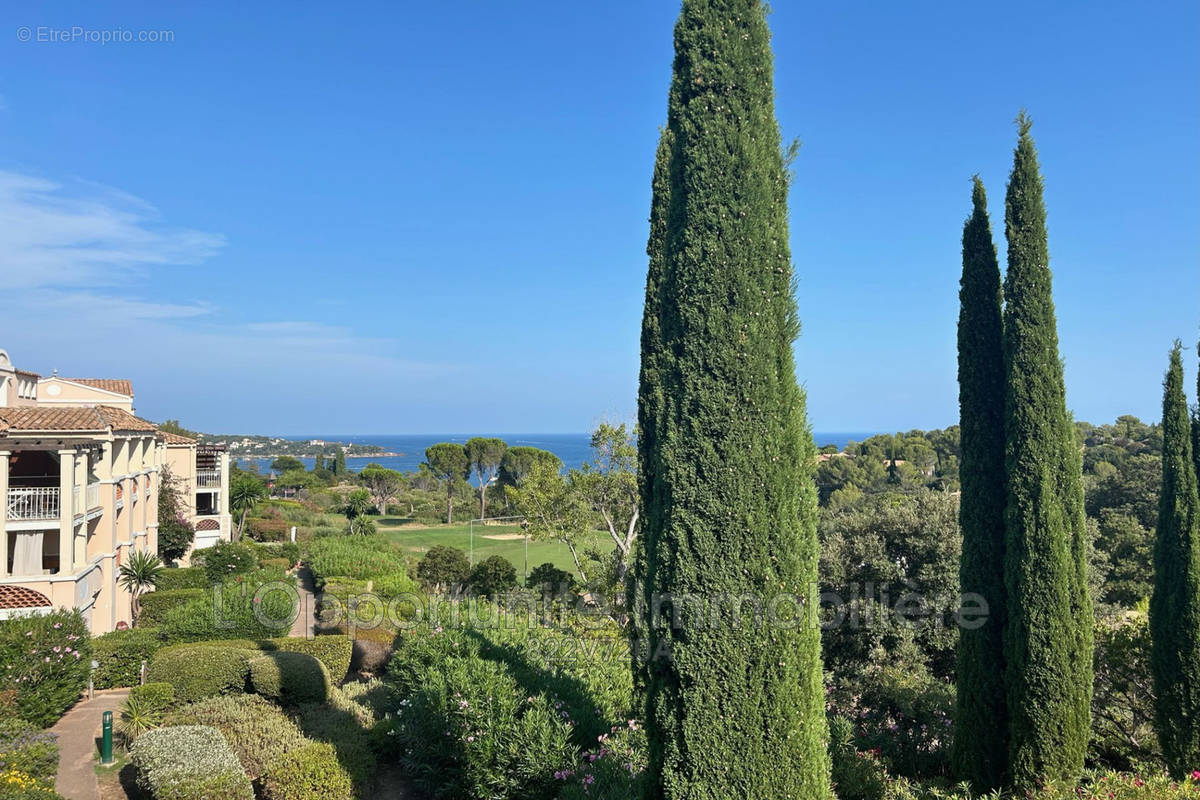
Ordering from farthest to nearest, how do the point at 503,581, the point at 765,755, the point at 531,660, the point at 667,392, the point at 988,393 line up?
the point at 503,581, the point at 531,660, the point at 988,393, the point at 667,392, the point at 765,755

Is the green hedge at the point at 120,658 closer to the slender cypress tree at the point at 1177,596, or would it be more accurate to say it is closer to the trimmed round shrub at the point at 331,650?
the trimmed round shrub at the point at 331,650

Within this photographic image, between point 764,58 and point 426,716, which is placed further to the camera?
point 426,716

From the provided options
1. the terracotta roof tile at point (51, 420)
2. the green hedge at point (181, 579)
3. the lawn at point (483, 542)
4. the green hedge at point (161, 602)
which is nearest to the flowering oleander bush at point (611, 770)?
the terracotta roof tile at point (51, 420)

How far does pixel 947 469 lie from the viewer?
38.9 meters

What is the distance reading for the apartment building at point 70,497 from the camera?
1393 cm

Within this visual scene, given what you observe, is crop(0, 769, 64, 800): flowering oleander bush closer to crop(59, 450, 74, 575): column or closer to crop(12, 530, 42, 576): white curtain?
crop(59, 450, 74, 575): column

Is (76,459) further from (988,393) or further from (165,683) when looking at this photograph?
(988,393)

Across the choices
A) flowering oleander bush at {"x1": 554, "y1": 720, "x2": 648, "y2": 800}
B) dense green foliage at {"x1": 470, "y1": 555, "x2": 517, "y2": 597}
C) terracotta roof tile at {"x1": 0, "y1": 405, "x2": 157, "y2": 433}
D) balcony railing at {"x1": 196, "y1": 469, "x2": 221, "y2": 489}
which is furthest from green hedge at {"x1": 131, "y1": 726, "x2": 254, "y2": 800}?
balcony railing at {"x1": 196, "y1": 469, "x2": 221, "y2": 489}

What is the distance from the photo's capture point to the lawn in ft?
117

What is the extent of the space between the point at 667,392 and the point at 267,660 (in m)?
9.24

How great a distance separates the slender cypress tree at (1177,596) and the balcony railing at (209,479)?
107ft

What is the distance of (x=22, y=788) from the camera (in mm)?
6828

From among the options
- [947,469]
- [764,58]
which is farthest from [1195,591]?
[947,469]

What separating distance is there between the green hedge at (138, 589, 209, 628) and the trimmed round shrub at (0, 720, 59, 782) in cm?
931
